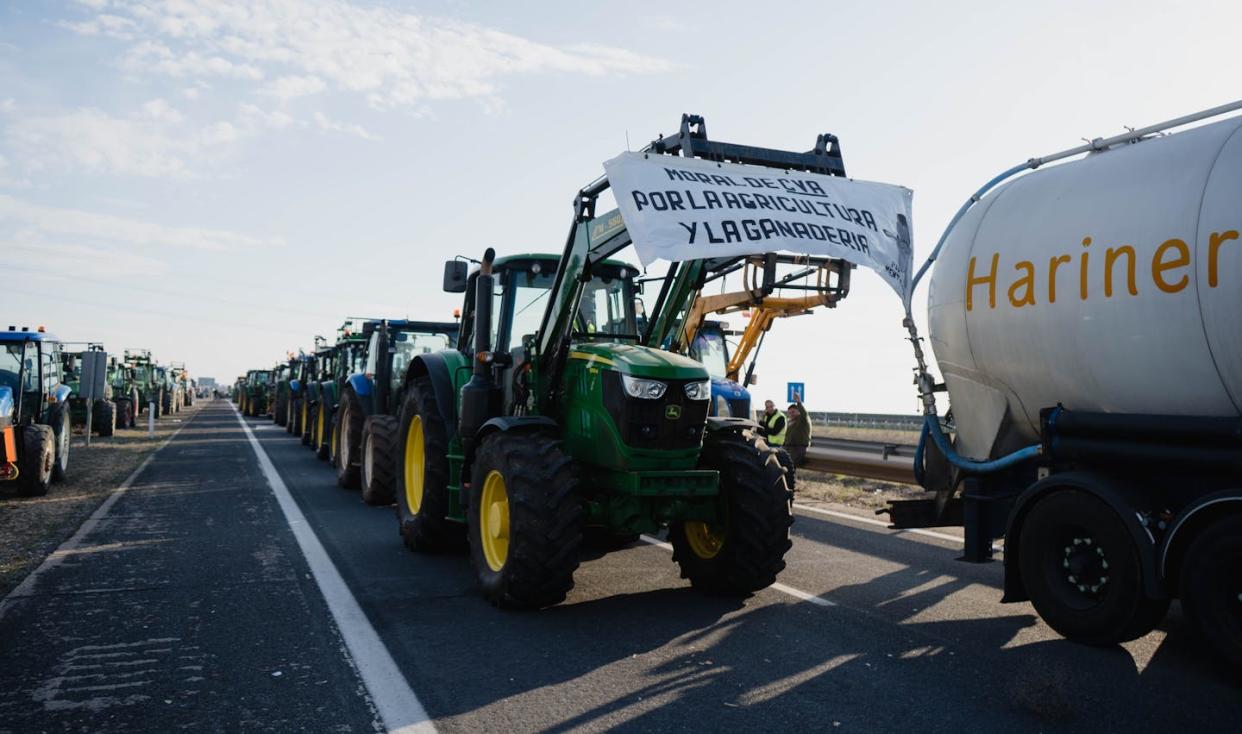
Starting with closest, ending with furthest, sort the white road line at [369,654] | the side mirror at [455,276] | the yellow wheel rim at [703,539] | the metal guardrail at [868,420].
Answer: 1. the white road line at [369,654]
2. the yellow wheel rim at [703,539]
3. the side mirror at [455,276]
4. the metal guardrail at [868,420]

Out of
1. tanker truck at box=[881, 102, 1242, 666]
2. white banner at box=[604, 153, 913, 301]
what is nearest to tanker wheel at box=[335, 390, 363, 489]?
white banner at box=[604, 153, 913, 301]

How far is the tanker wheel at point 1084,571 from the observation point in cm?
495

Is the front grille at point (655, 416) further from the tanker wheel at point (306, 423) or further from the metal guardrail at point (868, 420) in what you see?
the metal guardrail at point (868, 420)

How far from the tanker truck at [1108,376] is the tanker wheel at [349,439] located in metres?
9.38

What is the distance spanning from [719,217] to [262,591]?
428 cm

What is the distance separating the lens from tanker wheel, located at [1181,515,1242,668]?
440 centimetres

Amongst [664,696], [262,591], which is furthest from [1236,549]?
[262,591]

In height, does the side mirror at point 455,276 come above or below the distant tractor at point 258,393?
above

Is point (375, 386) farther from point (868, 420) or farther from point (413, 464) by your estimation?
point (868, 420)

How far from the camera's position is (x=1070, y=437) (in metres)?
5.40

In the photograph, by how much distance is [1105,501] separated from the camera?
5055 millimetres

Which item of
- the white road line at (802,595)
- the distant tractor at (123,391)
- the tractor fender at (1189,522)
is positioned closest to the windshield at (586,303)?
the white road line at (802,595)

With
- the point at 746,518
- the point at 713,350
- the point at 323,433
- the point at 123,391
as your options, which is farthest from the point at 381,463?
the point at 123,391

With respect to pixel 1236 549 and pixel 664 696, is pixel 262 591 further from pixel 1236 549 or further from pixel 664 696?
pixel 1236 549
